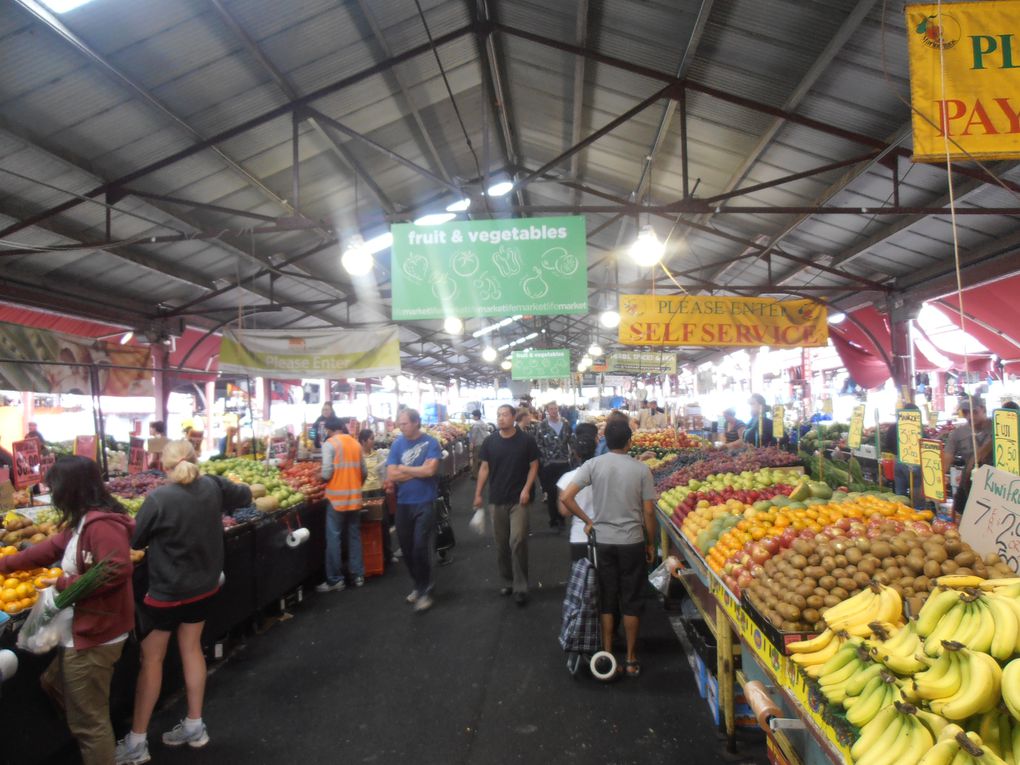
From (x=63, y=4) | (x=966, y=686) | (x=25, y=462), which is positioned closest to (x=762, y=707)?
(x=966, y=686)

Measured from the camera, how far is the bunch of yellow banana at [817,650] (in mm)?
2164

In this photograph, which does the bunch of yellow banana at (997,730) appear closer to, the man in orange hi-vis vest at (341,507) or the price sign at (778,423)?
the man in orange hi-vis vest at (341,507)

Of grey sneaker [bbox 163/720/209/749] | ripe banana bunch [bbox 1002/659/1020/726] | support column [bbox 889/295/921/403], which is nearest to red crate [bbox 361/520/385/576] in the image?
grey sneaker [bbox 163/720/209/749]

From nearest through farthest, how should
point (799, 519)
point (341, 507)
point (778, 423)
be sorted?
point (799, 519)
point (341, 507)
point (778, 423)

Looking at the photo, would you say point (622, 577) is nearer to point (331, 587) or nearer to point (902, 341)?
point (331, 587)

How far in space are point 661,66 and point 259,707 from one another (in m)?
6.86

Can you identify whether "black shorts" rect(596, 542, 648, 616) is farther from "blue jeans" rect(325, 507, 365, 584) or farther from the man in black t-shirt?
"blue jeans" rect(325, 507, 365, 584)

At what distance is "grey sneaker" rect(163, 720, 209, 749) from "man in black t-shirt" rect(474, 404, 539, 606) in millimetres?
2824

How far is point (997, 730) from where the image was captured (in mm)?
1586

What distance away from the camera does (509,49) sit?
22.0 feet

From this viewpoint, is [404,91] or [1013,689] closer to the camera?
[1013,689]

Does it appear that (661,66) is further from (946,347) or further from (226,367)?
(946,347)

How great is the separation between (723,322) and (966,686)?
321 inches

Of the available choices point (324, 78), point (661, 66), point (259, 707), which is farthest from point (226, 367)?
point (661, 66)
